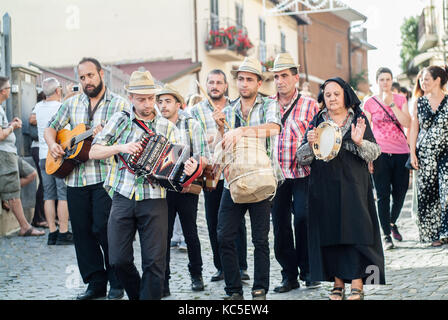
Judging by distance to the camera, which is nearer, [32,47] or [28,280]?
[28,280]

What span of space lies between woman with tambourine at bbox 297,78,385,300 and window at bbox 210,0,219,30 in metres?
20.5

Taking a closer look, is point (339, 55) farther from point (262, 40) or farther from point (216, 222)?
point (216, 222)

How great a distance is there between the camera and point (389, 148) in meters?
8.88

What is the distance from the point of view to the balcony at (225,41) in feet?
84.3

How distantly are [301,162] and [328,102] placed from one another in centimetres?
58

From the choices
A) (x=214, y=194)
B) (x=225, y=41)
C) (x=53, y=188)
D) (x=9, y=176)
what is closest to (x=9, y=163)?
(x=9, y=176)

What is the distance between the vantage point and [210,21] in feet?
84.8

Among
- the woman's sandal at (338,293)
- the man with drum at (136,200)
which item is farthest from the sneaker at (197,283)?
the woman's sandal at (338,293)

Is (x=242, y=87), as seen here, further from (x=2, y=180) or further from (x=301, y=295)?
(x=2, y=180)

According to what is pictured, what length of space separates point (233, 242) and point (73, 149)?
5.96ft

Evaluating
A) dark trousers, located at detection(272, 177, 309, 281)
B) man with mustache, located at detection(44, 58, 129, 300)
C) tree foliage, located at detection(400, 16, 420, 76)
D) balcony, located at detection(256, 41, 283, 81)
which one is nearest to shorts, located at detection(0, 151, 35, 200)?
man with mustache, located at detection(44, 58, 129, 300)

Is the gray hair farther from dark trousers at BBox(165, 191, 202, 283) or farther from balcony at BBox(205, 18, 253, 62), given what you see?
balcony at BBox(205, 18, 253, 62)
